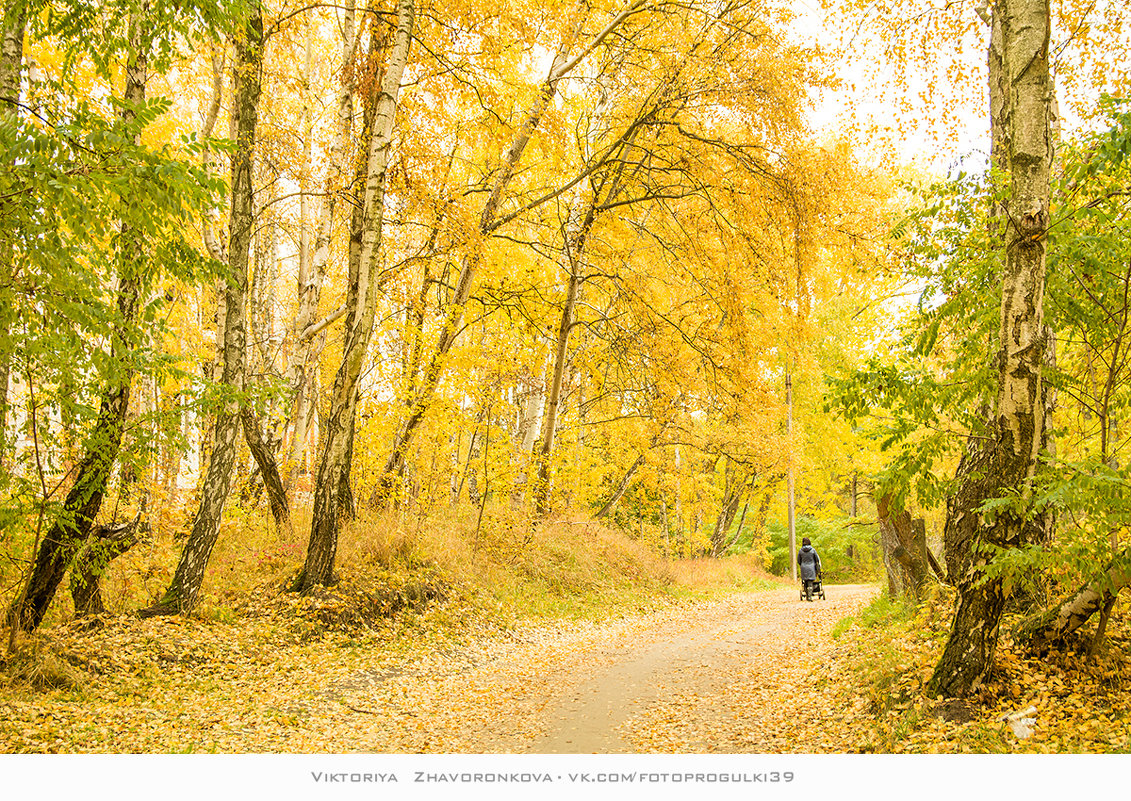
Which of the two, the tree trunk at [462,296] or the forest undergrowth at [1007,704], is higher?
the tree trunk at [462,296]

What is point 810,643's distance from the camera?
334 inches

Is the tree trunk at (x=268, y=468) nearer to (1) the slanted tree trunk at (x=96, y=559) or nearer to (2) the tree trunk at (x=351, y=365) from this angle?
(2) the tree trunk at (x=351, y=365)

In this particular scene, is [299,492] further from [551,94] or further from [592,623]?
[551,94]

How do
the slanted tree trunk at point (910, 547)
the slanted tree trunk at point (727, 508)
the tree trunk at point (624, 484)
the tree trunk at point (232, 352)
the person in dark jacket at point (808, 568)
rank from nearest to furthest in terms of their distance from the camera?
the slanted tree trunk at point (910, 547) → the tree trunk at point (232, 352) → the person in dark jacket at point (808, 568) → the tree trunk at point (624, 484) → the slanted tree trunk at point (727, 508)

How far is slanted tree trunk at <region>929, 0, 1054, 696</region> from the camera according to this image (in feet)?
13.7

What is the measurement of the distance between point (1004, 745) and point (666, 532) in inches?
717

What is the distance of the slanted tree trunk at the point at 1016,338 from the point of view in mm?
4172

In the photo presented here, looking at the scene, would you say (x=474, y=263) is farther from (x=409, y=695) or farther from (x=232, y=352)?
(x=409, y=695)

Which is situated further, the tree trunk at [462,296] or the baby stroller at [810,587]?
the baby stroller at [810,587]

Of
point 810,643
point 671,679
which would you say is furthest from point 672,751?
point 810,643

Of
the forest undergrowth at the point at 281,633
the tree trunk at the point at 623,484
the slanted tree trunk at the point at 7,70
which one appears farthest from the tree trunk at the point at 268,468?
the tree trunk at the point at 623,484

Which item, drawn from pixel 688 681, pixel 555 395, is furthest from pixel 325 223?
pixel 688 681

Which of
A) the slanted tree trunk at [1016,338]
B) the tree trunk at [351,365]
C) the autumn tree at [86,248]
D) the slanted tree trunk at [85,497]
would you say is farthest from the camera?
the tree trunk at [351,365]

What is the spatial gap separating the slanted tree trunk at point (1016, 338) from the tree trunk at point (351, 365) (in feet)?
21.5
